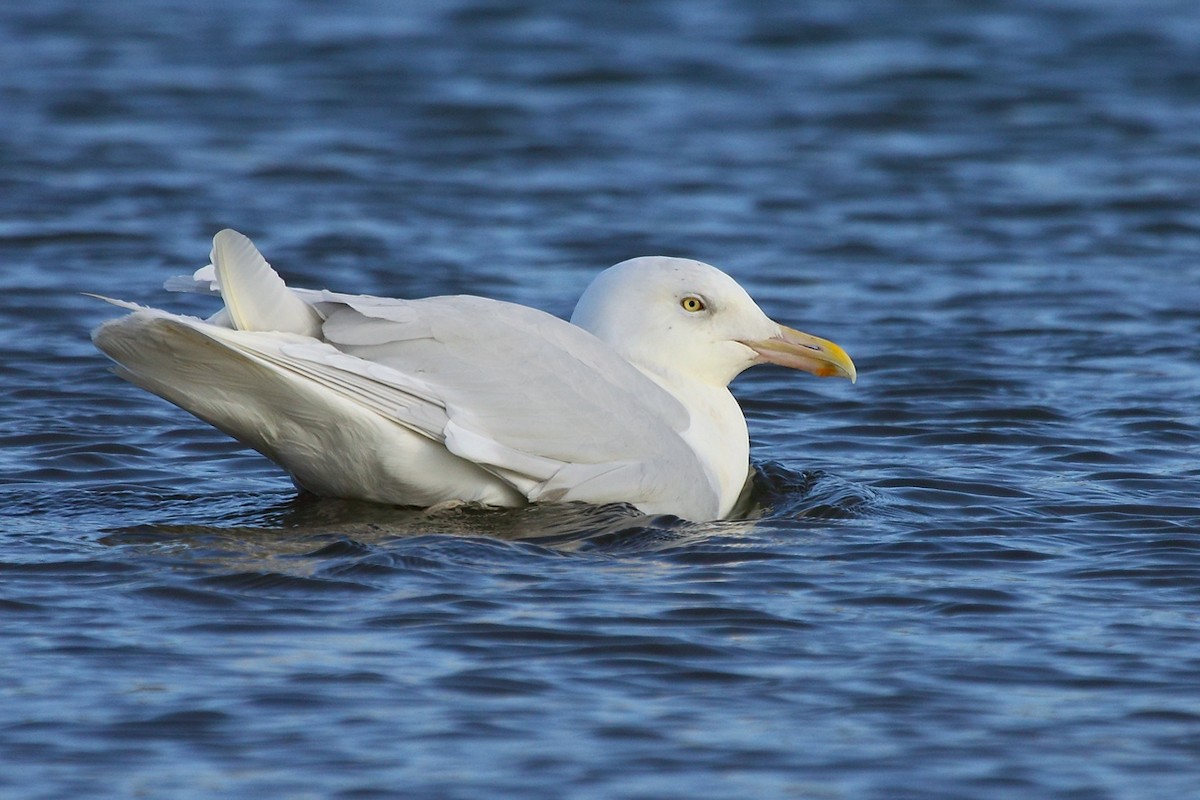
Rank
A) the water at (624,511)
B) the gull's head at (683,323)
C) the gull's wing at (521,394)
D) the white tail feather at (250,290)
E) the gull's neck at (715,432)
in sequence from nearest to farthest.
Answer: the water at (624,511) < the white tail feather at (250,290) < the gull's wing at (521,394) < the gull's neck at (715,432) < the gull's head at (683,323)

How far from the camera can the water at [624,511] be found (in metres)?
4.89

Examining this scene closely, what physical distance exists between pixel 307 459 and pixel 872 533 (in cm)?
197

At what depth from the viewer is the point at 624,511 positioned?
22.1 ft

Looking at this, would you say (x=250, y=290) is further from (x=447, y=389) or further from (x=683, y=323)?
(x=683, y=323)

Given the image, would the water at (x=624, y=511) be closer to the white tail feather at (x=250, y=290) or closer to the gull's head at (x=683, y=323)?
the gull's head at (x=683, y=323)

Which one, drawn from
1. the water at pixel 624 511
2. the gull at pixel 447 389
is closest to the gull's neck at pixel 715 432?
the gull at pixel 447 389

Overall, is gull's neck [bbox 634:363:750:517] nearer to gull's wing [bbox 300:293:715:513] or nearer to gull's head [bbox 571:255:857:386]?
gull's head [bbox 571:255:857:386]

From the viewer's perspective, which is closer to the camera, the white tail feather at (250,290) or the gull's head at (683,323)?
the white tail feather at (250,290)

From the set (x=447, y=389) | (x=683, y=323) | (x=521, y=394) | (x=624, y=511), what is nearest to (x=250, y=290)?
(x=447, y=389)

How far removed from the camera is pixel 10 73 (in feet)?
54.3

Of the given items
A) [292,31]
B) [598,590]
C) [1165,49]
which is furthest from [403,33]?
[598,590]

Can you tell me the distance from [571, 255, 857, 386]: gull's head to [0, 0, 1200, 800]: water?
0.55 meters

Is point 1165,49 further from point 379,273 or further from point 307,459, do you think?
point 307,459

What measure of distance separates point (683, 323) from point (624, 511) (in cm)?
91
